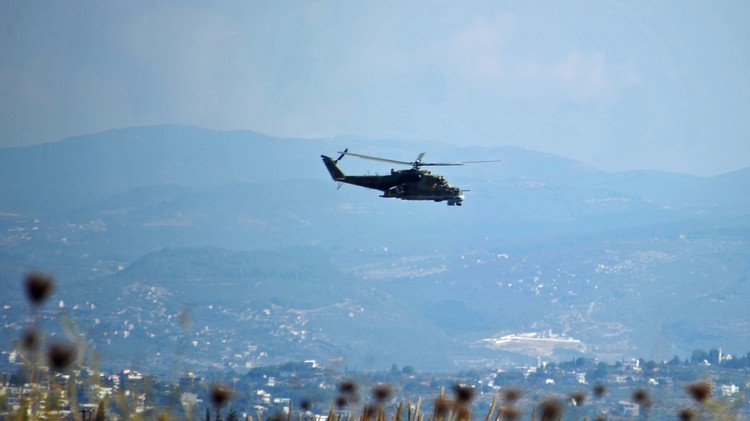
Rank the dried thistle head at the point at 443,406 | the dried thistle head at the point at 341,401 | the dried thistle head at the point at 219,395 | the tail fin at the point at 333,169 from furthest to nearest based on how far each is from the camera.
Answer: the tail fin at the point at 333,169, the dried thistle head at the point at 341,401, the dried thistle head at the point at 443,406, the dried thistle head at the point at 219,395

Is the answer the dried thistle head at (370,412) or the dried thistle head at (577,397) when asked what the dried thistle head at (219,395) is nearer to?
the dried thistle head at (370,412)

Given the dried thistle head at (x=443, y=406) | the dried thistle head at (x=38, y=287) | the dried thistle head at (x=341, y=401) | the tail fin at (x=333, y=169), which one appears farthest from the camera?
the tail fin at (x=333, y=169)

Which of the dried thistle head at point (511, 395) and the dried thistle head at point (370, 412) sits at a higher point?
the dried thistle head at point (511, 395)

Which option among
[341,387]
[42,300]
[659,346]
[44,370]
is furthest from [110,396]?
[659,346]

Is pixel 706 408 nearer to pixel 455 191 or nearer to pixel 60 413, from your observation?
pixel 60 413

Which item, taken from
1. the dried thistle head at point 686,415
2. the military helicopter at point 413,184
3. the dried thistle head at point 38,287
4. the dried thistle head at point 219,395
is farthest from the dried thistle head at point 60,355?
the military helicopter at point 413,184

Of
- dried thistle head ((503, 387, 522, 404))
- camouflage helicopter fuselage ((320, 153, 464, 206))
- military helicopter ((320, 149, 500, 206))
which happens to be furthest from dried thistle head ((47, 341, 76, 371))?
military helicopter ((320, 149, 500, 206))

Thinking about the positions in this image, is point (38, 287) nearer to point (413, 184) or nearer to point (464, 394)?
point (464, 394)
